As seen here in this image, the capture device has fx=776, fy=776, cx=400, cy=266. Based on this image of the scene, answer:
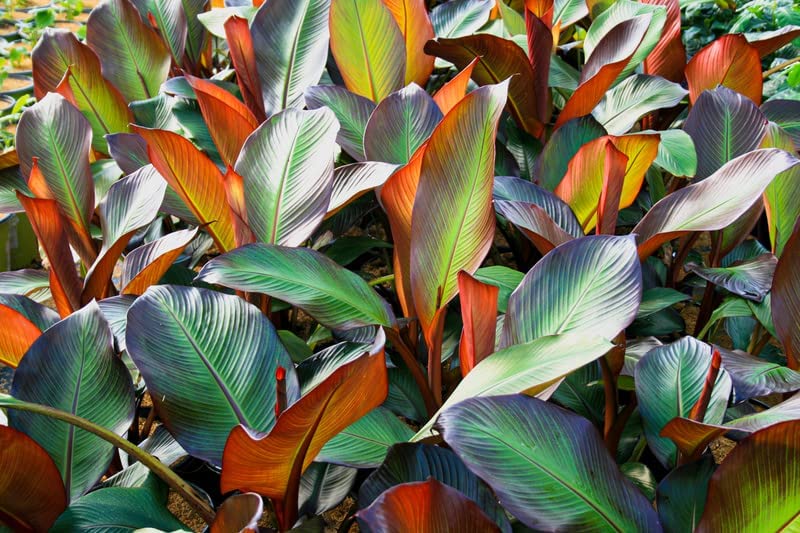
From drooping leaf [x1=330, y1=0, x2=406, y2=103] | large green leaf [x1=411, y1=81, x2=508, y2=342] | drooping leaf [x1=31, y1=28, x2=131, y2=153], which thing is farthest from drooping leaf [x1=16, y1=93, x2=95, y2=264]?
large green leaf [x1=411, y1=81, x2=508, y2=342]

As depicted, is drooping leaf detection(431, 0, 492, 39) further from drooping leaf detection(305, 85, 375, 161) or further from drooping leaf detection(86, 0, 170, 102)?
drooping leaf detection(86, 0, 170, 102)

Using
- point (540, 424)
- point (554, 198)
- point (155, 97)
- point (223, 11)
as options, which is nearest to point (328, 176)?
point (554, 198)

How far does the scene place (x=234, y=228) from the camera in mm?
985

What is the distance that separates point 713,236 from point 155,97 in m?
0.96

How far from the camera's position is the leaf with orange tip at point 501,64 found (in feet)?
4.07

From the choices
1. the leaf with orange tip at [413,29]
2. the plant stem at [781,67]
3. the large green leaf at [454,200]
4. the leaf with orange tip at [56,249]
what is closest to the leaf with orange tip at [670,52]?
the plant stem at [781,67]

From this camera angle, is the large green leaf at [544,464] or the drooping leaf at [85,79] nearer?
the large green leaf at [544,464]

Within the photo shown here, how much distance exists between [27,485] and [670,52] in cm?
125

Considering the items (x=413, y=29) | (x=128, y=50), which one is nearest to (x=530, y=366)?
(x=413, y=29)

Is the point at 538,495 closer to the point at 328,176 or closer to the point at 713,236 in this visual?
the point at 328,176

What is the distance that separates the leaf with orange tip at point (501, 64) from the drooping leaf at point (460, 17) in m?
0.21

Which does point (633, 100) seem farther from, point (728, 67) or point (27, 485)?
point (27, 485)

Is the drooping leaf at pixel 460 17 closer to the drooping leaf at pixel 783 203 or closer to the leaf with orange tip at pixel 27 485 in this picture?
the drooping leaf at pixel 783 203

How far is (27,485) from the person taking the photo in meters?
0.73
